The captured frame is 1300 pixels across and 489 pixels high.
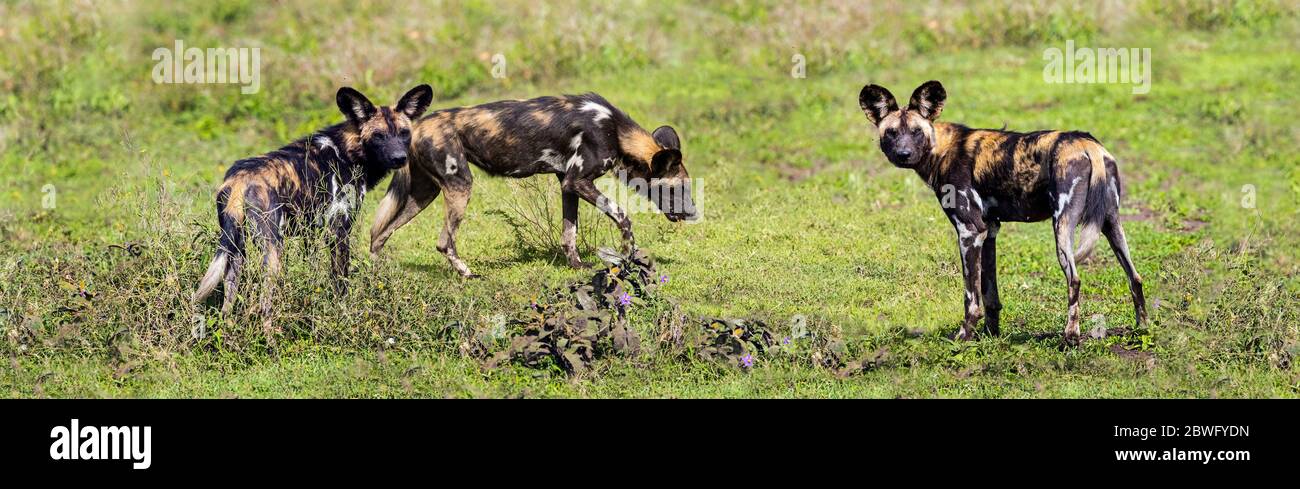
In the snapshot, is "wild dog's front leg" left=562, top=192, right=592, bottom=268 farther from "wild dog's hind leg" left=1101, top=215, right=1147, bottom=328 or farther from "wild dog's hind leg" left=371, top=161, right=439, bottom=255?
"wild dog's hind leg" left=1101, top=215, right=1147, bottom=328

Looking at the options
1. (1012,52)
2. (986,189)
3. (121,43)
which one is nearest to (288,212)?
(986,189)

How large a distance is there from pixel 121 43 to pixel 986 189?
42.4 ft

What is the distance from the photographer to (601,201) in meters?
12.6

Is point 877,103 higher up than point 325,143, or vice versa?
point 877,103

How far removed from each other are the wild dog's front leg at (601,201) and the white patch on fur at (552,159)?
13 centimetres

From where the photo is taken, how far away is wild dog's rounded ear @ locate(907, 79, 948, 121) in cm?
1018

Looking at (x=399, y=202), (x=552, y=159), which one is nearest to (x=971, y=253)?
(x=552, y=159)

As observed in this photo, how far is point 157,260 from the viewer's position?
33.0 feet

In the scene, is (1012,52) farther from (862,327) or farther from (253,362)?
(253,362)

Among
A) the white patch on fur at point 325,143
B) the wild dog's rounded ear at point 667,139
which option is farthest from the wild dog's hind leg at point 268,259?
the wild dog's rounded ear at point 667,139

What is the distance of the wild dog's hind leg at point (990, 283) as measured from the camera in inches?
404

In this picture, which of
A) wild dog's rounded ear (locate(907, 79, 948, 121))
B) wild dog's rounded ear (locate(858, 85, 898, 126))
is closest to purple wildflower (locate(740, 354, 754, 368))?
wild dog's rounded ear (locate(858, 85, 898, 126))

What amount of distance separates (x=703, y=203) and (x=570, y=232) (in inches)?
88.3

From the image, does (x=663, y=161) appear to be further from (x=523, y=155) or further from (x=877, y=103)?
(x=877, y=103)
